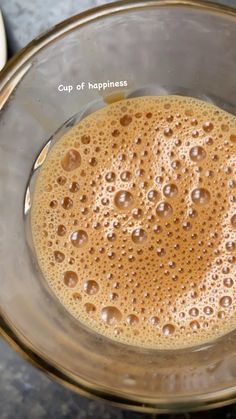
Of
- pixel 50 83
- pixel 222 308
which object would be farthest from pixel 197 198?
pixel 50 83

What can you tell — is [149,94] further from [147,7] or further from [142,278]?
[142,278]

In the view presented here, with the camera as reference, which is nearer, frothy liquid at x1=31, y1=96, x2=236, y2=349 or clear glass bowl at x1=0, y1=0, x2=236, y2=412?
clear glass bowl at x1=0, y1=0, x2=236, y2=412

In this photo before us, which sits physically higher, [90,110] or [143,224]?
[90,110]

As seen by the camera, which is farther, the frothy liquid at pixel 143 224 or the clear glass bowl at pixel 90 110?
the frothy liquid at pixel 143 224
